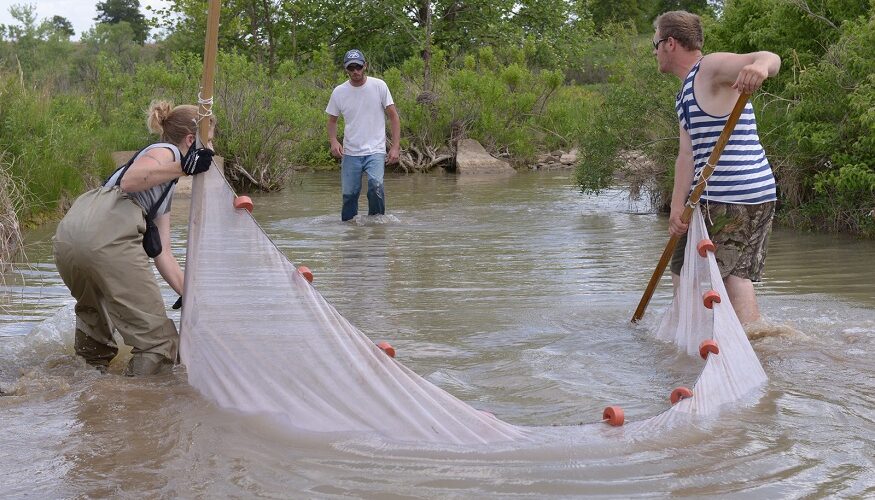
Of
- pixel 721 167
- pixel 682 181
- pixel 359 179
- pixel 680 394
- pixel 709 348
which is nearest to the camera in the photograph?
pixel 680 394

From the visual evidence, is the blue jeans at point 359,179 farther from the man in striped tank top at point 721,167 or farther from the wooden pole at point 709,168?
the man in striped tank top at point 721,167

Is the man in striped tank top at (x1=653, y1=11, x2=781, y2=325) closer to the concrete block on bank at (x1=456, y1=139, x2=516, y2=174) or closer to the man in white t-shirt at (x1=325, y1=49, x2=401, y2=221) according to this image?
the man in white t-shirt at (x1=325, y1=49, x2=401, y2=221)

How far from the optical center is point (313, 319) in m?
4.37

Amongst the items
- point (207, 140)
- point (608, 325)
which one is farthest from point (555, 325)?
point (207, 140)

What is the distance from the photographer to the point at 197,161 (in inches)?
185

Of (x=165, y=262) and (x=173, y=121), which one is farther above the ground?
(x=173, y=121)

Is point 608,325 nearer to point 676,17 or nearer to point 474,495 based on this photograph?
point 676,17

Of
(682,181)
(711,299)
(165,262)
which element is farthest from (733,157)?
(165,262)

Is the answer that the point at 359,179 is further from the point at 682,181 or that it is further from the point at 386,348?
the point at 386,348

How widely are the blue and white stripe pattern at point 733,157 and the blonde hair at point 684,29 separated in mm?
189

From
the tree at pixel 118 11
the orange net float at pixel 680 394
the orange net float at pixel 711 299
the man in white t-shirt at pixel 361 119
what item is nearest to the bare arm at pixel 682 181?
the orange net float at pixel 711 299

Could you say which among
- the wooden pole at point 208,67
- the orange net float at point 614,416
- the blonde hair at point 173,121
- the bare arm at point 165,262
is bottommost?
the orange net float at point 614,416

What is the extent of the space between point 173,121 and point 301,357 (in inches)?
55.9

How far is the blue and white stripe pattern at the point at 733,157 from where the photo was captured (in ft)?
16.9
